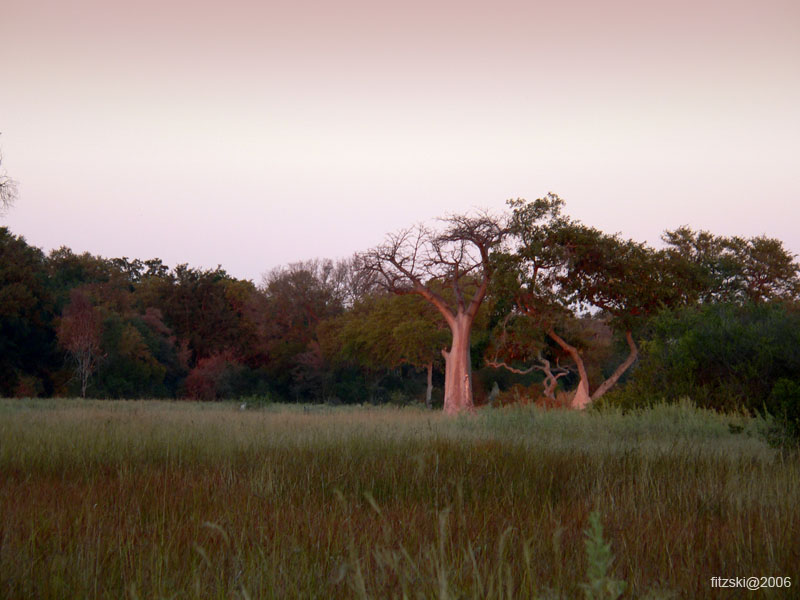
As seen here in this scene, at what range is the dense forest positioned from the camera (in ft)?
52.1

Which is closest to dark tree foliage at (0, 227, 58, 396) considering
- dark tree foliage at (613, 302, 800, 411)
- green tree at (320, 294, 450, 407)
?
green tree at (320, 294, 450, 407)

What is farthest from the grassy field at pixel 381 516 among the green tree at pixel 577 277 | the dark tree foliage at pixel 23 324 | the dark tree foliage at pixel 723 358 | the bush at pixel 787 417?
the dark tree foliage at pixel 23 324

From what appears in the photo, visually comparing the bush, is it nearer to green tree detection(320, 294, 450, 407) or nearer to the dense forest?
the dense forest

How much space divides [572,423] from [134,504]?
1005 cm

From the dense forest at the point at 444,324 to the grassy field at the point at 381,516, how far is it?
192 inches

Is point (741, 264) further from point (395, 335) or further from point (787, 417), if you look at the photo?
point (787, 417)

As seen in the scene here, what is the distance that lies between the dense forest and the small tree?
125mm

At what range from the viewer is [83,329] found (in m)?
38.6

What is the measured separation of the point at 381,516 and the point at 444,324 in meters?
36.1

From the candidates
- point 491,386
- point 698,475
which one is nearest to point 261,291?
point 491,386

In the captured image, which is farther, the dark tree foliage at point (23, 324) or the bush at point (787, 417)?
the dark tree foliage at point (23, 324)

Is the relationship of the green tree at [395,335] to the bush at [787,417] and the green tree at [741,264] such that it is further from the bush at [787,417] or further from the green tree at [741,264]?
the bush at [787,417]

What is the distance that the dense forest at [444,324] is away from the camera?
15867 mm

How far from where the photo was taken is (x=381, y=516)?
3.75 metres
